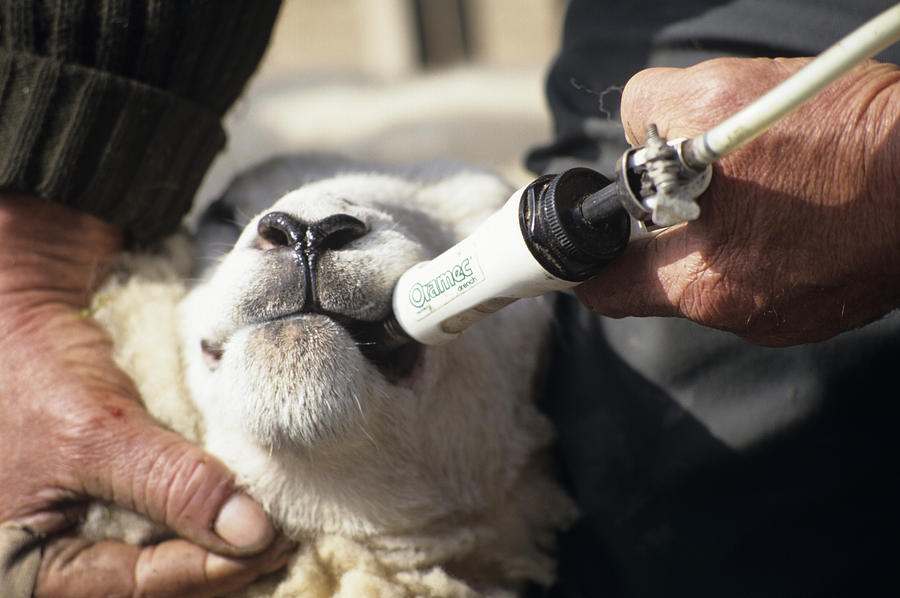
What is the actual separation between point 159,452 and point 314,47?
4583 mm

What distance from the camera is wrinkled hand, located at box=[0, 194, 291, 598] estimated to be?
120 cm

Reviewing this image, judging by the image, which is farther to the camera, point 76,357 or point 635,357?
point 635,357

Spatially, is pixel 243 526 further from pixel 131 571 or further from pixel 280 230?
pixel 280 230

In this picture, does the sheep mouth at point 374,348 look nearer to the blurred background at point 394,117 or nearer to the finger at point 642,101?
the finger at point 642,101

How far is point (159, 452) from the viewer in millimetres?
1219

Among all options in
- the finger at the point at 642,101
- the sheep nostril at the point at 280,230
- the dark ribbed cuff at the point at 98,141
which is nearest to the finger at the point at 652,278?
the finger at the point at 642,101

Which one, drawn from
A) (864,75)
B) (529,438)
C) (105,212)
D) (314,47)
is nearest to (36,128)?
(105,212)

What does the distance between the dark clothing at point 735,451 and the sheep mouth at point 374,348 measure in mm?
391

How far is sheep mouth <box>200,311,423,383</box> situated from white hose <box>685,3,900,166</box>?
23.2 inches

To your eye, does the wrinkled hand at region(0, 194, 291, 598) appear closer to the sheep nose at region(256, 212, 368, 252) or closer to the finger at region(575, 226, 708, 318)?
the sheep nose at region(256, 212, 368, 252)

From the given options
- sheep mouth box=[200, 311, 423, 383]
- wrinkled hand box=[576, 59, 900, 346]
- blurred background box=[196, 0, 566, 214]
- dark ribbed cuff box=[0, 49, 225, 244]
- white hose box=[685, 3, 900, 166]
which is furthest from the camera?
blurred background box=[196, 0, 566, 214]

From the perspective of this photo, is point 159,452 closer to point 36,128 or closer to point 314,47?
point 36,128

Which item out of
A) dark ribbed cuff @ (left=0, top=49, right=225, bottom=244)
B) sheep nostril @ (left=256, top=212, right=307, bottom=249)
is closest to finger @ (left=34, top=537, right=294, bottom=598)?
sheep nostril @ (left=256, top=212, right=307, bottom=249)

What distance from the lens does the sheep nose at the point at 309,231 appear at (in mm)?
1184
